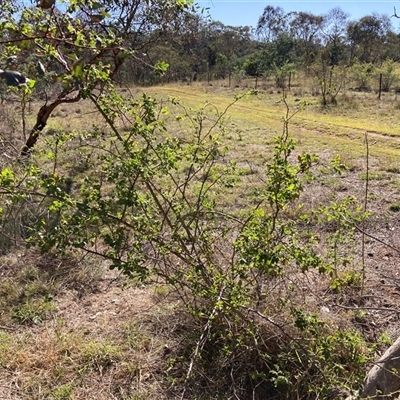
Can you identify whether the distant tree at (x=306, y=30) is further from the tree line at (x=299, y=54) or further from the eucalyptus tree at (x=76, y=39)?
the eucalyptus tree at (x=76, y=39)

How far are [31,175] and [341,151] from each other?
692 cm

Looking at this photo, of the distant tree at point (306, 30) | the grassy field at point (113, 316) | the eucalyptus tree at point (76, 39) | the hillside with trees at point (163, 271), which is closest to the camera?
the eucalyptus tree at point (76, 39)

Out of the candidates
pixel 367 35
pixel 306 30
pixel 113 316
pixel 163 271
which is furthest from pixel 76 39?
pixel 306 30

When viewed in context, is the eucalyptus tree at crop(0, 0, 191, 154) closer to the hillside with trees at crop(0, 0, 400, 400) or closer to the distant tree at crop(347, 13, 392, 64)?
the hillside with trees at crop(0, 0, 400, 400)

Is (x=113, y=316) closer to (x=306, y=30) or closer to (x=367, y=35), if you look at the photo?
(x=367, y=35)

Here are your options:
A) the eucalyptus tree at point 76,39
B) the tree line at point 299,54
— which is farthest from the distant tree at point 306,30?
the eucalyptus tree at point 76,39

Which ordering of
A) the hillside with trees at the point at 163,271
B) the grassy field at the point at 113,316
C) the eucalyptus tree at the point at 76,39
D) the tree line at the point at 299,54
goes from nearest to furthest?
the eucalyptus tree at the point at 76,39, the hillside with trees at the point at 163,271, the grassy field at the point at 113,316, the tree line at the point at 299,54

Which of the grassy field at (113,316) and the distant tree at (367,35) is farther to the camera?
the distant tree at (367,35)

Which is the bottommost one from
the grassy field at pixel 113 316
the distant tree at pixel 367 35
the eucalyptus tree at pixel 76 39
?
the grassy field at pixel 113 316

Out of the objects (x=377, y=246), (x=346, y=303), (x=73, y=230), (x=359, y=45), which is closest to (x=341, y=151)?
(x=377, y=246)

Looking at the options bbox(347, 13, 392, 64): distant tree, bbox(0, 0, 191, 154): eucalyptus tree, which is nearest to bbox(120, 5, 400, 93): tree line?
bbox(347, 13, 392, 64): distant tree

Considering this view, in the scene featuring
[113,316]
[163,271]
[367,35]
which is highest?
[367,35]

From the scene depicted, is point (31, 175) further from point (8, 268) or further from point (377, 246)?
point (377, 246)

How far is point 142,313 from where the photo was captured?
3.17 meters
